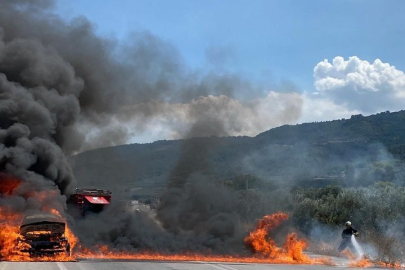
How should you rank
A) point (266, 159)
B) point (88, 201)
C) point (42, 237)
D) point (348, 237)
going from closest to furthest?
point (348, 237)
point (42, 237)
point (88, 201)
point (266, 159)

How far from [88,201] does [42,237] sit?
9.59 metres

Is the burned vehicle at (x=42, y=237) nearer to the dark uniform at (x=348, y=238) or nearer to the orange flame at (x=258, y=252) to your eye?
the orange flame at (x=258, y=252)

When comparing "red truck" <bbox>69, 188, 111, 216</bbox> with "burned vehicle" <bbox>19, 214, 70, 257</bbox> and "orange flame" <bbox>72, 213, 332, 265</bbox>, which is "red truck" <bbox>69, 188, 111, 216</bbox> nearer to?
"orange flame" <bbox>72, 213, 332, 265</bbox>

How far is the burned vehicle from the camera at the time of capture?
24.2 metres

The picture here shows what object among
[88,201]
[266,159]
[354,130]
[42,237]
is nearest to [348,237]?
[42,237]

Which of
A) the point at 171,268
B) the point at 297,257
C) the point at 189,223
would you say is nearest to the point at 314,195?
the point at 189,223

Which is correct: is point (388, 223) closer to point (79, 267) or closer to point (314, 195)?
point (314, 195)

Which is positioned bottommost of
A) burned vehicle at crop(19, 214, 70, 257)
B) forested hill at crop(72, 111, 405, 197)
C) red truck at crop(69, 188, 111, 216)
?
burned vehicle at crop(19, 214, 70, 257)

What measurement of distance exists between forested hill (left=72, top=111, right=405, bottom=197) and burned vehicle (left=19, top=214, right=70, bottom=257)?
12.8 m

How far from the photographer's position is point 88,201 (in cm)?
3409

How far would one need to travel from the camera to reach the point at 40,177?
30188 mm

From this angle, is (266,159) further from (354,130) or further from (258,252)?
(354,130)

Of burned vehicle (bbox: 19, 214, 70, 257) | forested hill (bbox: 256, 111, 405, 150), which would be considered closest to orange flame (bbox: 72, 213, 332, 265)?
burned vehicle (bbox: 19, 214, 70, 257)

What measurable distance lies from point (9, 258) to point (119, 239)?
8.25 metres
